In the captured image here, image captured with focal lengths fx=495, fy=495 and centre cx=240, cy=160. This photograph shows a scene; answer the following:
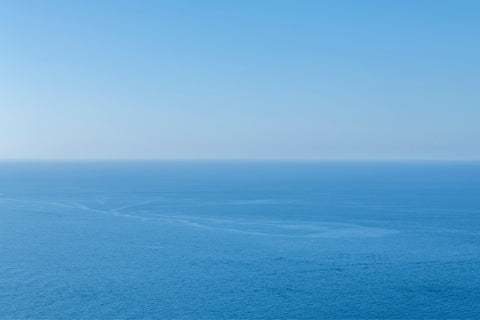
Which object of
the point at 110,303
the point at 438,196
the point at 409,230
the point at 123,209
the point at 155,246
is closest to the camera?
the point at 110,303

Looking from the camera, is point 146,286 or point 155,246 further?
point 155,246

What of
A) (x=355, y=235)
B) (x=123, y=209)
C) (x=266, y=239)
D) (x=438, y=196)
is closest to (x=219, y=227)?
(x=266, y=239)

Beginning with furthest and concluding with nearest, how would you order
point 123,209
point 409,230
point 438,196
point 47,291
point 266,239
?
point 438,196 < point 123,209 < point 409,230 < point 266,239 < point 47,291

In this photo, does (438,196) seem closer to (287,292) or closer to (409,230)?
(409,230)

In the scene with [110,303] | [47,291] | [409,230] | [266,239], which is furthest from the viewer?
[409,230]

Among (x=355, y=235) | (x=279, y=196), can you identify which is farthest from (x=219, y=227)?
(x=279, y=196)

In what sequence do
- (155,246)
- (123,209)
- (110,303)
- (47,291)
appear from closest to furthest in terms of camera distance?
(110,303)
(47,291)
(155,246)
(123,209)

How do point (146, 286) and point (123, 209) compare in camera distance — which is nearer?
point (146, 286)

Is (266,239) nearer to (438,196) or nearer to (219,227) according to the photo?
(219,227)
